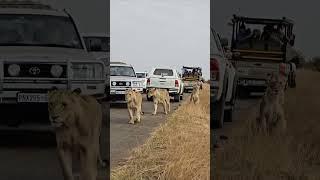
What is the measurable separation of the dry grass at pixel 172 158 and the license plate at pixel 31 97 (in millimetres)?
1412

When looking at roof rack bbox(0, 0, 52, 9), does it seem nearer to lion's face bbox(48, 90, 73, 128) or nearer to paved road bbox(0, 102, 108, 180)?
paved road bbox(0, 102, 108, 180)

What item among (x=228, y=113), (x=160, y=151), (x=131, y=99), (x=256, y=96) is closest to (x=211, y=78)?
(x=160, y=151)

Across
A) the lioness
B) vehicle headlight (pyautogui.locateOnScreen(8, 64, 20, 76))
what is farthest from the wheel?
vehicle headlight (pyautogui.locateOnScreen(8, 64, 20, 76))

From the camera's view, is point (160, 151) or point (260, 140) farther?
point (260, 140)

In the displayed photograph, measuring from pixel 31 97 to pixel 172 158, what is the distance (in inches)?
98.4

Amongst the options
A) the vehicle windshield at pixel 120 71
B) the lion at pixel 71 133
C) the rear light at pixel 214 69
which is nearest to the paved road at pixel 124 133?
the lion at pixel 71 133

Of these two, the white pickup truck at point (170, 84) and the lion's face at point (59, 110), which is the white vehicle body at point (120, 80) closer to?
the white pickup truck at point (170, 84)

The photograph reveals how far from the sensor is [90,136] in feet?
18.8

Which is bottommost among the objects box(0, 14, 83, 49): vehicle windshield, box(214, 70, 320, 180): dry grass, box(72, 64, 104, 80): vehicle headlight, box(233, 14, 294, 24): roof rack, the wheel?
the wheel

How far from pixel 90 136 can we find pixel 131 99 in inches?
251

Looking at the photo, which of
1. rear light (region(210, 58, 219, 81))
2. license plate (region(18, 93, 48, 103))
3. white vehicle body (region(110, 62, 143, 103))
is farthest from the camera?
white vehicle body (region(110, 62, 143, 103))

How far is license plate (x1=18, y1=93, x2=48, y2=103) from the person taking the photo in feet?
25.4

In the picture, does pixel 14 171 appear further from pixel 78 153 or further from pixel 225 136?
pixel 225 136

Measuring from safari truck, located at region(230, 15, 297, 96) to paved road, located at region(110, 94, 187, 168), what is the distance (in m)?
3.18
